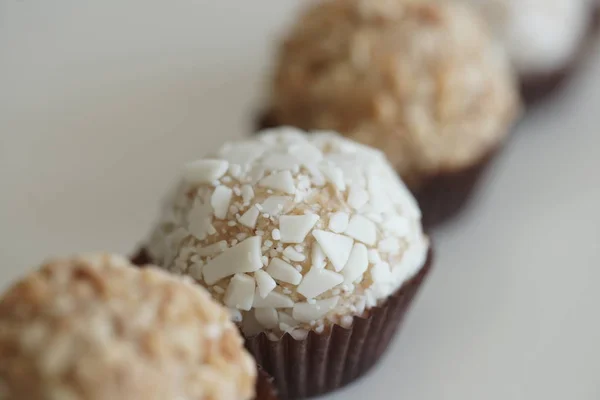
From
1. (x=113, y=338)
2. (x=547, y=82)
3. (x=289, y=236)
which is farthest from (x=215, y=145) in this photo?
(x=113, y=338)

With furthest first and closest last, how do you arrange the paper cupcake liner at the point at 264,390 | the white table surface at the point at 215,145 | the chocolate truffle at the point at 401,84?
1. the chocolate truffle at the point at 401,84
2. the white table surface at the point at 215,145
3. the paper cupcake liner at the point at 264,390

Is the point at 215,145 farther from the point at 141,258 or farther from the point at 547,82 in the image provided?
the point at 547,82

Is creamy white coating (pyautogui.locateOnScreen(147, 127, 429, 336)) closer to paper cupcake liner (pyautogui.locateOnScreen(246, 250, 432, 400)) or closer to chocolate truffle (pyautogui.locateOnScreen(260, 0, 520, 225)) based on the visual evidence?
paper cupcake liner (pyautogui.locateOnScreen(246, 250, 432, 400))

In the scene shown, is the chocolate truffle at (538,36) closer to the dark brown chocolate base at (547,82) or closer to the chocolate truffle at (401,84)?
the dark brown chocolate base at (547,82)

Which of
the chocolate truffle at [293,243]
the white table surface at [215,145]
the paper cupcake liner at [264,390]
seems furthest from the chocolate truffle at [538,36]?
Answer: the paper cupcake liner at [264,390]

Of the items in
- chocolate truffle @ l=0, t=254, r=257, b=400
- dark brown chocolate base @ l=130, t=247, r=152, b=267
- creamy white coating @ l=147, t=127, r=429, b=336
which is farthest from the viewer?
dark brown chocolate base @ l=130, t=247, r=152, b=267

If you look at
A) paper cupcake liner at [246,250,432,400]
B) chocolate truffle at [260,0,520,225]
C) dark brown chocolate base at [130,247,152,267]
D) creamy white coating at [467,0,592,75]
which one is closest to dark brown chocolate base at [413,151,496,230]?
chocolate truffle at [260,0,520,225]

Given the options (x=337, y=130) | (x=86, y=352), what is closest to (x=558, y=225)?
(x=337, y=130)
